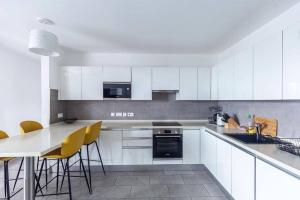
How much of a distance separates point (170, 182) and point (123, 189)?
2.55 feet

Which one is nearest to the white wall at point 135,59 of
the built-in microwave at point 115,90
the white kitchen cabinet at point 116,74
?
the white kitchen cabinet at point 116,74

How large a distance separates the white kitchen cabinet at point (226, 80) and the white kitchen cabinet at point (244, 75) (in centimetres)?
13

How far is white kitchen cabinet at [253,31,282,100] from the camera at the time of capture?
1814 mm

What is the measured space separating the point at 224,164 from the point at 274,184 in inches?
38.2

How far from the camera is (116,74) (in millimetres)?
3615

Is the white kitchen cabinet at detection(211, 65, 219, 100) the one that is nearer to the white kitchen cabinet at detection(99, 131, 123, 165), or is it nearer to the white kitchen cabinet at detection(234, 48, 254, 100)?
the white kitchen cabinet at detection(234, 48, 254, 100)

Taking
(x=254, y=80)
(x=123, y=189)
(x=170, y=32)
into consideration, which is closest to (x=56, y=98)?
(x=123, y=189)

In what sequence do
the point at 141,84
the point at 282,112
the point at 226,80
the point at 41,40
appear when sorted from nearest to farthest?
1. the point at 41,40
2. the point at 282,112
3. the point at 226,80
4. the point at 141,84

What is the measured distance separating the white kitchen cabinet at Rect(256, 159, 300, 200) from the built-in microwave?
251 centimetres

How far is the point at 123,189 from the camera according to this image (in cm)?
274

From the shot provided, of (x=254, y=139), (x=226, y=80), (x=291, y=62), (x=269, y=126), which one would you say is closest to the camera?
(x=291, y=62)

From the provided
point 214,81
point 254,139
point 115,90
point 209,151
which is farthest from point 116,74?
point 254,139

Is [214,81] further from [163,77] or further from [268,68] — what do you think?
[268,68]

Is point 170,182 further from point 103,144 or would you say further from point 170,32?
point 170,32
